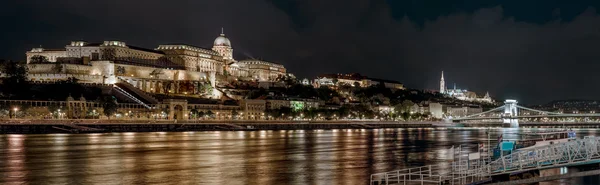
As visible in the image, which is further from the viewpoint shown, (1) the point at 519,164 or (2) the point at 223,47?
(2) the point at 223,47

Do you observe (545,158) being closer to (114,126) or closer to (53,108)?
(114,126)

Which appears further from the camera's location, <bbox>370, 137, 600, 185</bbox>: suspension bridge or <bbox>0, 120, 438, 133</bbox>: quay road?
<bbox>0, 120, 438, 133</bbox>: quay road

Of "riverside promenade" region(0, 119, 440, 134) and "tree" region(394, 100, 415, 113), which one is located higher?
"tree" region(394, 100, 415, 113)

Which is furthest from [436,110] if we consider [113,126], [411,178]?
[411,178]

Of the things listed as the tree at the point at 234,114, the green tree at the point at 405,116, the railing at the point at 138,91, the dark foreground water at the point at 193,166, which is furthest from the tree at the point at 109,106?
the green tree at the point at 405,116

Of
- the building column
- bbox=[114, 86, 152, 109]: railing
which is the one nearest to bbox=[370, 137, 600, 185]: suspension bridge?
the building column

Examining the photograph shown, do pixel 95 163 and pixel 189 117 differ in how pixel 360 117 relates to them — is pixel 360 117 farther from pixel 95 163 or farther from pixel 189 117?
pixel 95 163

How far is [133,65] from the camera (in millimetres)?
117938

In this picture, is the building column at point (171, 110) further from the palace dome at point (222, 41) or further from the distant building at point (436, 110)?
the distant building at point (436, 110)

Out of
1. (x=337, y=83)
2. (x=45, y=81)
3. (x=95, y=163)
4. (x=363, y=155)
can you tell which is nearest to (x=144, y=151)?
(x=95, y=163)

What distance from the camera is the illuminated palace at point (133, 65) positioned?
10831 cm

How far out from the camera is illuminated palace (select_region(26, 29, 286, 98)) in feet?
355

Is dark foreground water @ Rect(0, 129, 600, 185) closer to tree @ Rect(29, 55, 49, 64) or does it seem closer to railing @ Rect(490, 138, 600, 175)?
railing @ Rect(490, 138, 600, 175)

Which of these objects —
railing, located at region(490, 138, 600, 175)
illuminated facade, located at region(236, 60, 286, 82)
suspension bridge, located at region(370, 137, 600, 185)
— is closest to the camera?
suspension bridge, located at region(370, 137, 600, 185)
